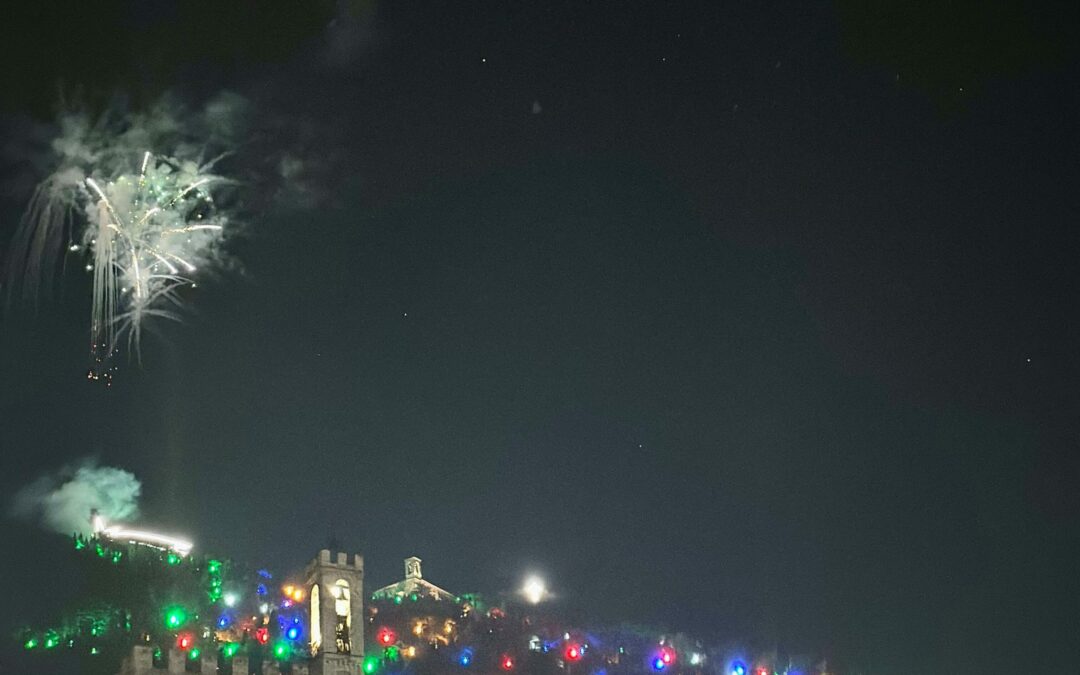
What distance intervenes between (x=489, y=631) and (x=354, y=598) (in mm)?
30354

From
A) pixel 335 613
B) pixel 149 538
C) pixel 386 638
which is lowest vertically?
pixel 335 613

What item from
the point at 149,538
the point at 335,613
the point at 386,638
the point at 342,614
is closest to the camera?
the point at 335,613

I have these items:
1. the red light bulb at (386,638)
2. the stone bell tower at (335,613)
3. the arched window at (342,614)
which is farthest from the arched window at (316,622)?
the red light bulb at (386,638)

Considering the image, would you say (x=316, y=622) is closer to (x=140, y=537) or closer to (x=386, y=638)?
(x=140, y=537)

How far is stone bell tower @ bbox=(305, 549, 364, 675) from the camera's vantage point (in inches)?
1871

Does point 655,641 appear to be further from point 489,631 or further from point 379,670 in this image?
point 379,670

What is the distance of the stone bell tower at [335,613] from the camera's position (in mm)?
47531

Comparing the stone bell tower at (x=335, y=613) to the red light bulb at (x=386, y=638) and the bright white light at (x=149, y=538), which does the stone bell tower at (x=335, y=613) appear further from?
the red light bulb at (x=386, y=638)

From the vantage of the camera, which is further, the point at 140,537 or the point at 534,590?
the point at 534,590

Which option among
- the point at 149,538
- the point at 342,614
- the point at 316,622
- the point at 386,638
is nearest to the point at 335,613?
the point at 342,614

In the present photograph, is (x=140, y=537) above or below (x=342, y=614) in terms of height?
above

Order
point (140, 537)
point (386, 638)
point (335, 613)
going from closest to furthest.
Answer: point (335, 613)
point (140, 537)
point (386, 638)

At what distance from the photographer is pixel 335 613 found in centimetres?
4919

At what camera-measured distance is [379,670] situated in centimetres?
5803
